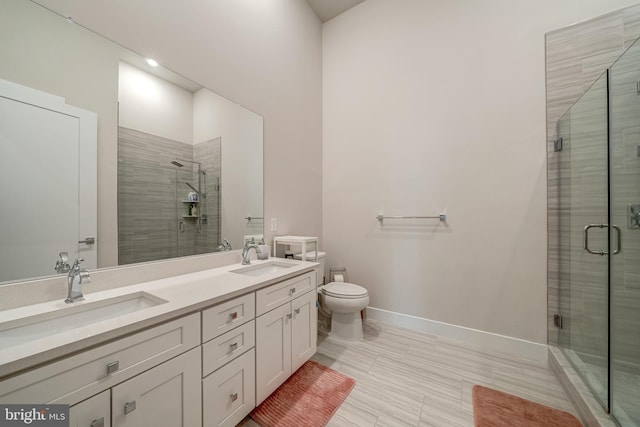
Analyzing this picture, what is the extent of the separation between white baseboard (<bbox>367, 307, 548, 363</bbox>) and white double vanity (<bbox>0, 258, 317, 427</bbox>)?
1.31 m

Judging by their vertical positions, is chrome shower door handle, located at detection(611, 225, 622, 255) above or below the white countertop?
above

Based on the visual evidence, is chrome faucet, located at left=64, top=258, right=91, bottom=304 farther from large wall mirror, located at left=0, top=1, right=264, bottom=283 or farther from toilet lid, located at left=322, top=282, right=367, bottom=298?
toilet lid, located at left=322, top=282, right=367, bottom=298

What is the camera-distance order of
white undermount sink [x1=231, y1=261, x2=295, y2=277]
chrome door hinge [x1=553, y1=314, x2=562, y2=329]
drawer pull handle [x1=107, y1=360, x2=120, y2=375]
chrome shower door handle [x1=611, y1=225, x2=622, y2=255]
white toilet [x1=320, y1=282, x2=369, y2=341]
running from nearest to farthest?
drawer pull handle [x1=107, y1=360, x2=120, y2=375]
chrome shower door handle [x1=611, y1=225, x2=622, y2=255]
white undermount sink [x1=231, y1=261, x2=295, y2=277]
chrome door hinge [x1=553, y1=314, x2=562, y2=329]
white toilet [x1=320, y1=282, x2=369, y2=341]

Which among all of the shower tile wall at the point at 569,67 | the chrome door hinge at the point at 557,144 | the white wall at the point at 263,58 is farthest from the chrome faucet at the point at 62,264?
the chrome door hinge at the point at 557,144

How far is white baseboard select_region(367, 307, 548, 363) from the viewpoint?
1.84 m

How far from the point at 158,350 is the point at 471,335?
7.72ft

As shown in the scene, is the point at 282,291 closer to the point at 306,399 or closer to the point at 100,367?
the point at 306,399

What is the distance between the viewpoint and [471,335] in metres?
2.06

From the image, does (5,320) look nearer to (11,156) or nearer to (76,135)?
(11,156)

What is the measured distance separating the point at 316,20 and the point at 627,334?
12.5 feet

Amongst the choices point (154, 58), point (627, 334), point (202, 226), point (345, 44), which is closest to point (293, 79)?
point (345, 44)

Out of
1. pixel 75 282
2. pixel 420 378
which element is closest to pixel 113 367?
pixel 75 282

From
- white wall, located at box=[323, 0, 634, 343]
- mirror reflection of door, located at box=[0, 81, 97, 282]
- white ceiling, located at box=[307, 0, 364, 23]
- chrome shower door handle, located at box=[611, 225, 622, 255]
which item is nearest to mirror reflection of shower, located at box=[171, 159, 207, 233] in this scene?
mirror reflection of door, located at box=[0, 81, 97, 282]

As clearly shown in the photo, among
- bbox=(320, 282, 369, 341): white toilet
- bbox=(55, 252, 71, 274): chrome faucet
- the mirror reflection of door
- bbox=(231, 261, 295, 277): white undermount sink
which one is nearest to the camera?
the mirror reflection of door
